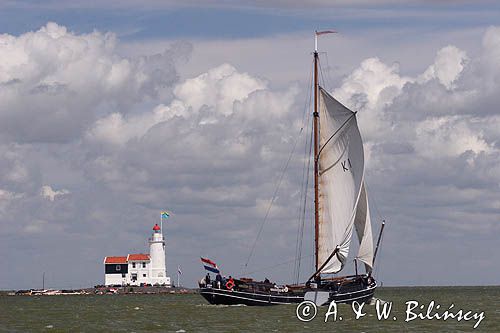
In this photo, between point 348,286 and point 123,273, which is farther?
point 123,273

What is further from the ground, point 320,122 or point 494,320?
point 320,122

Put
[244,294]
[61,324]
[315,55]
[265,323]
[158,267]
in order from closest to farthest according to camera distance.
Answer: [265,323] < [61,324] < [244,294] < [315,55] < [158,267]

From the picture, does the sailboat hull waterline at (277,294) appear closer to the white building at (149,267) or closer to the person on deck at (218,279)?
the person on deck at (218,279)

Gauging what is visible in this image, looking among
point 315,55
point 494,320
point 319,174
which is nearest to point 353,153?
point 319,174

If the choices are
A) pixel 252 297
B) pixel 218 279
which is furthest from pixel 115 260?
pixel 252 297

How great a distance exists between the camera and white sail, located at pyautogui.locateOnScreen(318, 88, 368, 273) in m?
101

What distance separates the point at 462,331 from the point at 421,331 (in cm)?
319

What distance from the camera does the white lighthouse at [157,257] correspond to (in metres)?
194

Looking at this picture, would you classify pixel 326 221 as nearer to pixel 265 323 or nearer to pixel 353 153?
pixel 353 153

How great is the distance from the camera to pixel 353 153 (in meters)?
101

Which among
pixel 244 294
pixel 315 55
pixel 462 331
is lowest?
pixel 462 331

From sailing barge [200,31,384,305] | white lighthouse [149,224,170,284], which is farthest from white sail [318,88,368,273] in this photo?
white lighthouse [149,224,170,284]

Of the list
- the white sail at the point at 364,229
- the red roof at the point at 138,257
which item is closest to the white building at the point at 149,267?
the red roof at the point at 138,257

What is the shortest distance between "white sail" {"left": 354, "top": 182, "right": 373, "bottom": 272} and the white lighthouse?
91.4 m
